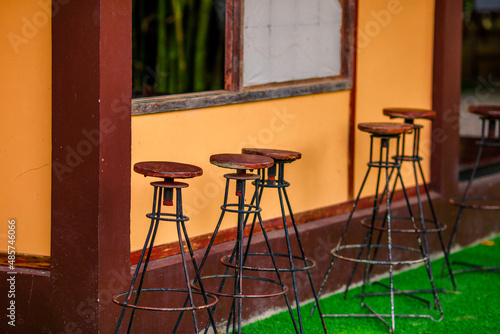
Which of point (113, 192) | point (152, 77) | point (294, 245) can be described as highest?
point (152, 77)

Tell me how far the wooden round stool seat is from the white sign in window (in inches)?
38.6

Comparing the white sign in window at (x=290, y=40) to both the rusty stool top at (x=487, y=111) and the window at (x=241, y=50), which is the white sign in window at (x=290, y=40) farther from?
the rusty stool top at (x=487, y=111)

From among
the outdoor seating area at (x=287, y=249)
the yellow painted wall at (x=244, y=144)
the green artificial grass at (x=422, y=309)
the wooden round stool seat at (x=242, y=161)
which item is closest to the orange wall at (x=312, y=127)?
the yellow painted wall at (x=244, y=144)

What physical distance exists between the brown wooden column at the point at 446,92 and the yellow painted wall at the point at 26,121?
345 cm

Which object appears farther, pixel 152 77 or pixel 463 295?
pixel 152 77

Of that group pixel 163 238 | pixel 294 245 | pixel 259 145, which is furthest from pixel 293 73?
pixel 163 238

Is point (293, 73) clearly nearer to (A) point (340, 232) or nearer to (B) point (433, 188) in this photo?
(A) point (340, 232)

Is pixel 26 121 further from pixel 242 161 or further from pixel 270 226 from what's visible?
pixel 270 226

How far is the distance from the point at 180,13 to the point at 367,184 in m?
1.78

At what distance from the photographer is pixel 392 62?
6141 mm

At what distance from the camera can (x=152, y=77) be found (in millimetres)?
6742

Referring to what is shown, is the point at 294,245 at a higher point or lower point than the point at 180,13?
lower

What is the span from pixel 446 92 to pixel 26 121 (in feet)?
11.8

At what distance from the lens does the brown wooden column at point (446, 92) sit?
257 inches
